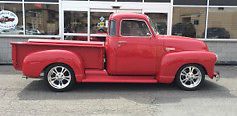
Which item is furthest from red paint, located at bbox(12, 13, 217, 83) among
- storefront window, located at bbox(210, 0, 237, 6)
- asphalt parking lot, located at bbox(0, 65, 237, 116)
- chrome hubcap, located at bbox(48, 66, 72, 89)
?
storefront window, located at bbox(210, 0, 237, 6)

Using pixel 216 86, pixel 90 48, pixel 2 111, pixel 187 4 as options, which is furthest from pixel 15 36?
pixel 216 86

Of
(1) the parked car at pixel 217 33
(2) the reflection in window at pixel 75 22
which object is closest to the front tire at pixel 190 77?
(1) the parked car at pixel 217 33

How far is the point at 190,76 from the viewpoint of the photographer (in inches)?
285

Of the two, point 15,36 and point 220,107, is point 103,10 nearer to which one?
point 15,36

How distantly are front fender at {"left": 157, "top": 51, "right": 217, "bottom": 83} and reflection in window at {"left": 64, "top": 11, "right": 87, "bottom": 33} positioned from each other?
4.93m

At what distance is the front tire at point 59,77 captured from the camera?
22.7ft

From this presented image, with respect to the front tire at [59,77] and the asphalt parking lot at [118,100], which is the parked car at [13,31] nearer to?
the asphalt parking lot at [118,100]

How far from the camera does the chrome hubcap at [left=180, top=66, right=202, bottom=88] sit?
7.21 m

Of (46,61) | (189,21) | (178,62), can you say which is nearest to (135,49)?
(178,62)

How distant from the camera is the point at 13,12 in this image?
1102 cm

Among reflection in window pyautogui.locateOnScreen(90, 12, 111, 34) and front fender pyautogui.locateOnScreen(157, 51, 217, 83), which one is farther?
reflection in window pyautogui.locateOnScreen(90, 12, 111, 34)

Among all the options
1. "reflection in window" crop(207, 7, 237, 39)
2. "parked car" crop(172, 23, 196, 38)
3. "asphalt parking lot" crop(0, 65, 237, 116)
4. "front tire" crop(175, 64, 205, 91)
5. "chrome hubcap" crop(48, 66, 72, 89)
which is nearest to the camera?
"asphalt parking lot" crop(0, 65, 237, 116)

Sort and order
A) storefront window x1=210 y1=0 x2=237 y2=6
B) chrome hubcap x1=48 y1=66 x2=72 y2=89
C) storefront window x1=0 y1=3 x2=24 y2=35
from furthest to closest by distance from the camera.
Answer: storefront window x1=210 y1=0 x2=237 y2=6, storefront window x1=0 y1=3 x2=24 y2=35, chrome hubcap x1=48 y1=66 x2=72 y2=89

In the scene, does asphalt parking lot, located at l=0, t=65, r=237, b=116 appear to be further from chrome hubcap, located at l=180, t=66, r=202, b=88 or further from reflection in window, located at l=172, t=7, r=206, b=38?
reflection in window, located at l=172, t=7, r=206, b=38
